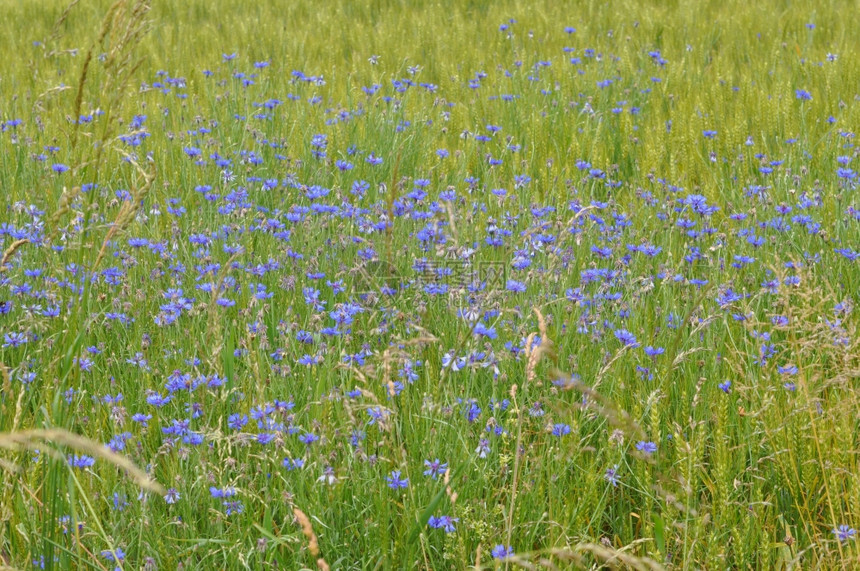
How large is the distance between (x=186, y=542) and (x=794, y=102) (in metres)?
4.05

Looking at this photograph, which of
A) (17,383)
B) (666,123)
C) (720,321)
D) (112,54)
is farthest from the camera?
(666,123)

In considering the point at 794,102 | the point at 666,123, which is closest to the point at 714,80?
the point at 794,102

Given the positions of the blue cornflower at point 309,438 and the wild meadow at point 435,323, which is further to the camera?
the blue cornflower at point 309,438

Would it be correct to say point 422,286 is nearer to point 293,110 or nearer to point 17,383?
point 17,383

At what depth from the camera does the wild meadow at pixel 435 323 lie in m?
1.73

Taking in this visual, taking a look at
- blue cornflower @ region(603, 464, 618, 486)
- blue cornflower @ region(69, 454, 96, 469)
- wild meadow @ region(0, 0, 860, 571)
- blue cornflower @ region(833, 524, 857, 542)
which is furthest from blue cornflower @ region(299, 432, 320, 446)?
blue cornflower @ region(833, 524, 857, 542)

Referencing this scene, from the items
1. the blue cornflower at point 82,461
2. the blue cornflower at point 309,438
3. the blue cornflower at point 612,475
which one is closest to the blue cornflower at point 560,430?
the blue cornflower at point 612,475

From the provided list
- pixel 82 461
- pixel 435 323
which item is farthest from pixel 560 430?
pixel 82 461

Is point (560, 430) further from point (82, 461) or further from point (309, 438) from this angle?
point (82, 461)

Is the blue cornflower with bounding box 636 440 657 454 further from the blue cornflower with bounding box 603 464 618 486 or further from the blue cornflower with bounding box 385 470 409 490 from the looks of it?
the blue cornflower with bounding box 385 470 409 490

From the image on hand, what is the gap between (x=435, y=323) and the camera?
2562 millimetres

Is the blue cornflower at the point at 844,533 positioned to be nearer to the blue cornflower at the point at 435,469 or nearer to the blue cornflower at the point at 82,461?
the blue cornflower at the point at 435,469

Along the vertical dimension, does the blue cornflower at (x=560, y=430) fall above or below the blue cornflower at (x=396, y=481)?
above

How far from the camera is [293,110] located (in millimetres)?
4570
